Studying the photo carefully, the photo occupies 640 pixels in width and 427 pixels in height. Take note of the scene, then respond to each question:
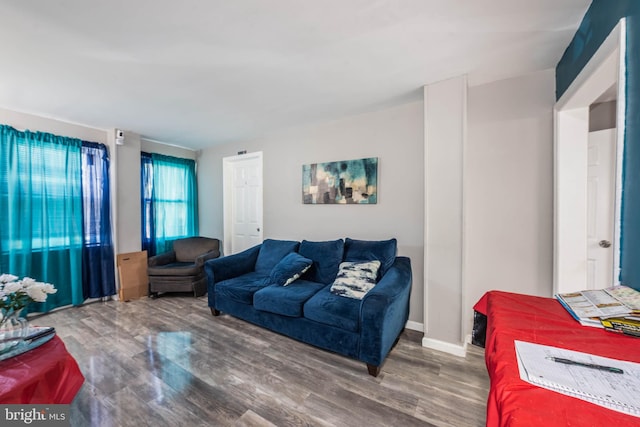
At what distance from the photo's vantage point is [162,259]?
3.77 m

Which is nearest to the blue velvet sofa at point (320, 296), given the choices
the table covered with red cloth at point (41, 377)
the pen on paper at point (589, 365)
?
the pen on paper at point (589, 365)

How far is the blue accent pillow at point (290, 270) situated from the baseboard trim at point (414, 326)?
125cm

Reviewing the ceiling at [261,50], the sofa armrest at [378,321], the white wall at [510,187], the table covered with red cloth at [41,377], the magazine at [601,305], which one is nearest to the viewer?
the magazine at [601,305]

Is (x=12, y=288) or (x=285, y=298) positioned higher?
(x=12, y=288)

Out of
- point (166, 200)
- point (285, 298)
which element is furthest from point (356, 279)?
point (166, 200)

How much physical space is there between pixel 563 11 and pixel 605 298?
63.6 inches

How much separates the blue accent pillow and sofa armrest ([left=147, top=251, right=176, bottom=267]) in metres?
2.13

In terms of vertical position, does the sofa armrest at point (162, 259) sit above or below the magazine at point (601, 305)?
below

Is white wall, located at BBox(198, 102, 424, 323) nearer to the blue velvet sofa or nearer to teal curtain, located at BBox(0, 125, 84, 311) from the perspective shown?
the blue velvet sofa

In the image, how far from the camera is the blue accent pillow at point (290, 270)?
2613 millimetres

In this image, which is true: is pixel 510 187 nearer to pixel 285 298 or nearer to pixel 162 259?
pixel 285 298

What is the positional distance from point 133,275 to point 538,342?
435cm

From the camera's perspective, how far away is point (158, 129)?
11.5 ft

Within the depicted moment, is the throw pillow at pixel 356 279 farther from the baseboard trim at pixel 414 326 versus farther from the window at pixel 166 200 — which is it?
the window at pixel 166 200
